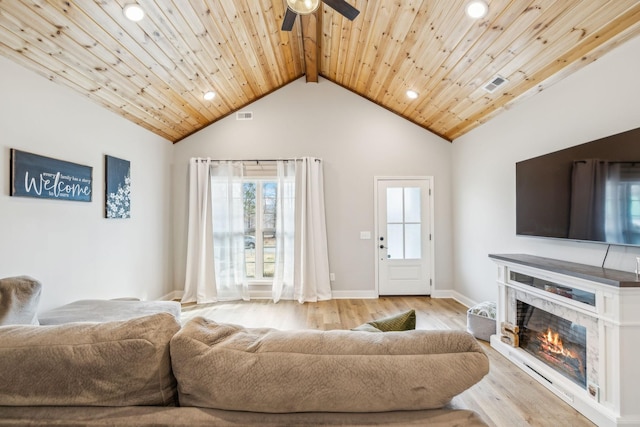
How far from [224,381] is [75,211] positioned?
3091mm

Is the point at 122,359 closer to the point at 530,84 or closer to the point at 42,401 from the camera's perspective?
the point at 42,401

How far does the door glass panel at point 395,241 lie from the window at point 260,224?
1.86m

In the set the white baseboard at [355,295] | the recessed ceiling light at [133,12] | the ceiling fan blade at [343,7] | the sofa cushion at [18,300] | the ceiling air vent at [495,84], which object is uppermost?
the recessed ceiling light at [133,12]

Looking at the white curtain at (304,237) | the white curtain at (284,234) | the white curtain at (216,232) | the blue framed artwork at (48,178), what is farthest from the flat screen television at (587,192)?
the blue framed artwork at (48,178)

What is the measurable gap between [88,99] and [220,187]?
78.9 inches

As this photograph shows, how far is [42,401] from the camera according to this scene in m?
0.83

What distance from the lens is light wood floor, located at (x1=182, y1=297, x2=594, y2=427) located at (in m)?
2.03

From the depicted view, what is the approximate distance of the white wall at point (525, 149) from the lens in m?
2.18

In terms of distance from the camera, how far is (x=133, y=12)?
2.37m

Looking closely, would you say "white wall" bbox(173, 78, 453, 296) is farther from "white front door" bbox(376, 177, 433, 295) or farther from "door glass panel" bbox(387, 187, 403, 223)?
"door glass panel" bbox(387, 187, 403, 223)

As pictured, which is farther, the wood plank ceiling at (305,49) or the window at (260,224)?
the window at (260,224)

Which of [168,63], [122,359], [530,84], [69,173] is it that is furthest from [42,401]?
[530,84]

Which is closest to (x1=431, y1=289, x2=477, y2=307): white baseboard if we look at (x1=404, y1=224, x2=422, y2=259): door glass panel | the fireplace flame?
(x1=404, y1=224, x2=422, y2=259): door glass panel

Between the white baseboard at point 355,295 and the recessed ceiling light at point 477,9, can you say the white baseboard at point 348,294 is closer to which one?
the white baseboard at point 355,295
